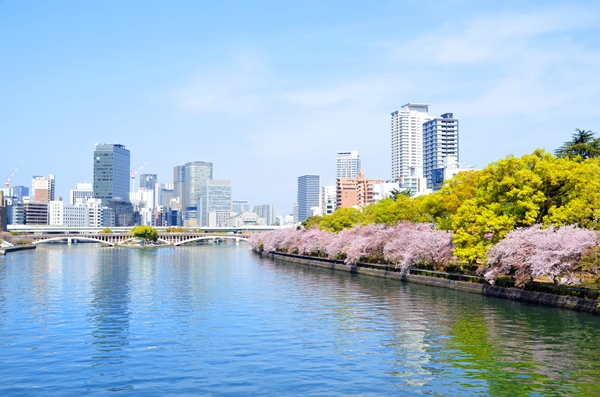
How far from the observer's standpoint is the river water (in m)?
27.1

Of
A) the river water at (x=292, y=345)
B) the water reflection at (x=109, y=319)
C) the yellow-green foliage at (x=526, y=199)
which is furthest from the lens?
the yellow-green foliage at (x=526, y=199)

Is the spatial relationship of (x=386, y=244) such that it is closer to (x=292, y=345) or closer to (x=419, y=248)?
(x=419, y=248)

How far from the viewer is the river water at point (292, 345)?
27.1 m

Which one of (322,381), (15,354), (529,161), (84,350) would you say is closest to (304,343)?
(322,381)

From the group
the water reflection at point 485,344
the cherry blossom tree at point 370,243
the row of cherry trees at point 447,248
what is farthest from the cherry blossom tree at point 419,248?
the water reflection at point 485,344

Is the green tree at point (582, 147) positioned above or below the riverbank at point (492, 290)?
above

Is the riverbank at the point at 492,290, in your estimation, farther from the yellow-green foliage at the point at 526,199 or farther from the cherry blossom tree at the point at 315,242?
the cherry blossom tree at the point at 315,242

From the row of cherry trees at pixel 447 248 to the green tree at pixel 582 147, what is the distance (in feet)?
79.8

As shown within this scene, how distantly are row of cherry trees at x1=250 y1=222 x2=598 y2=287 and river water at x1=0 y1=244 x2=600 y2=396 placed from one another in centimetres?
361

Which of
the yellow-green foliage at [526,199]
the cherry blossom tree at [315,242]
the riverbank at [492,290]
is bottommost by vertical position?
the riverbank at [492,290]

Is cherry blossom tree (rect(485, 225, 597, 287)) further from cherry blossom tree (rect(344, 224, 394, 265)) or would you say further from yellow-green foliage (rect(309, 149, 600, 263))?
cherry blossom tree (rect(344, 224, 394, 265))

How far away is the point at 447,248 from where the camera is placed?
244 ft

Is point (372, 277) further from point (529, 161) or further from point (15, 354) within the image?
point (15, 354)

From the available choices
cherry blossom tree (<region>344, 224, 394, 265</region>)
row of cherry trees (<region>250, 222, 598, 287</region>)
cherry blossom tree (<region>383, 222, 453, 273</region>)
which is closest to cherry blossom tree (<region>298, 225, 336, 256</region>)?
row of cherry trees (<region>250, 222, 598, 287</region>)
